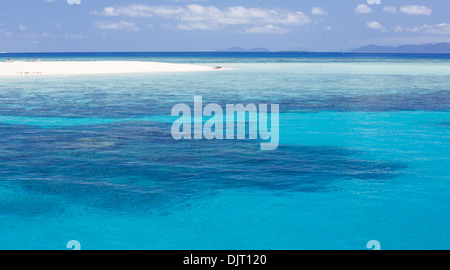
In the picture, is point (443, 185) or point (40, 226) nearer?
point (40, 226)

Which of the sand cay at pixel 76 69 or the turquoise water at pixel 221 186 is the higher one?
the sand cay at pixel 76 69

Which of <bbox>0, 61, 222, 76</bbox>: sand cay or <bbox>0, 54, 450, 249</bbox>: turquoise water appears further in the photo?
<bbox>0, 61, 222, 76</bbox>: sand cay

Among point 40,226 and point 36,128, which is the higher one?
point 36,128

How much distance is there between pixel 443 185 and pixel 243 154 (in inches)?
292

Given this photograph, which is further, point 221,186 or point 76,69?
point 76,69

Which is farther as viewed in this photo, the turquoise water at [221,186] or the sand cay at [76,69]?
the sand cay at [76,69]

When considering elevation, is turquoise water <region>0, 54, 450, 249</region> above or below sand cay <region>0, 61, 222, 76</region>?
below

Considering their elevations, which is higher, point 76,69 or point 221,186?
point 76,69

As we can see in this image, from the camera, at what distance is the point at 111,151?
19062 millimetres
